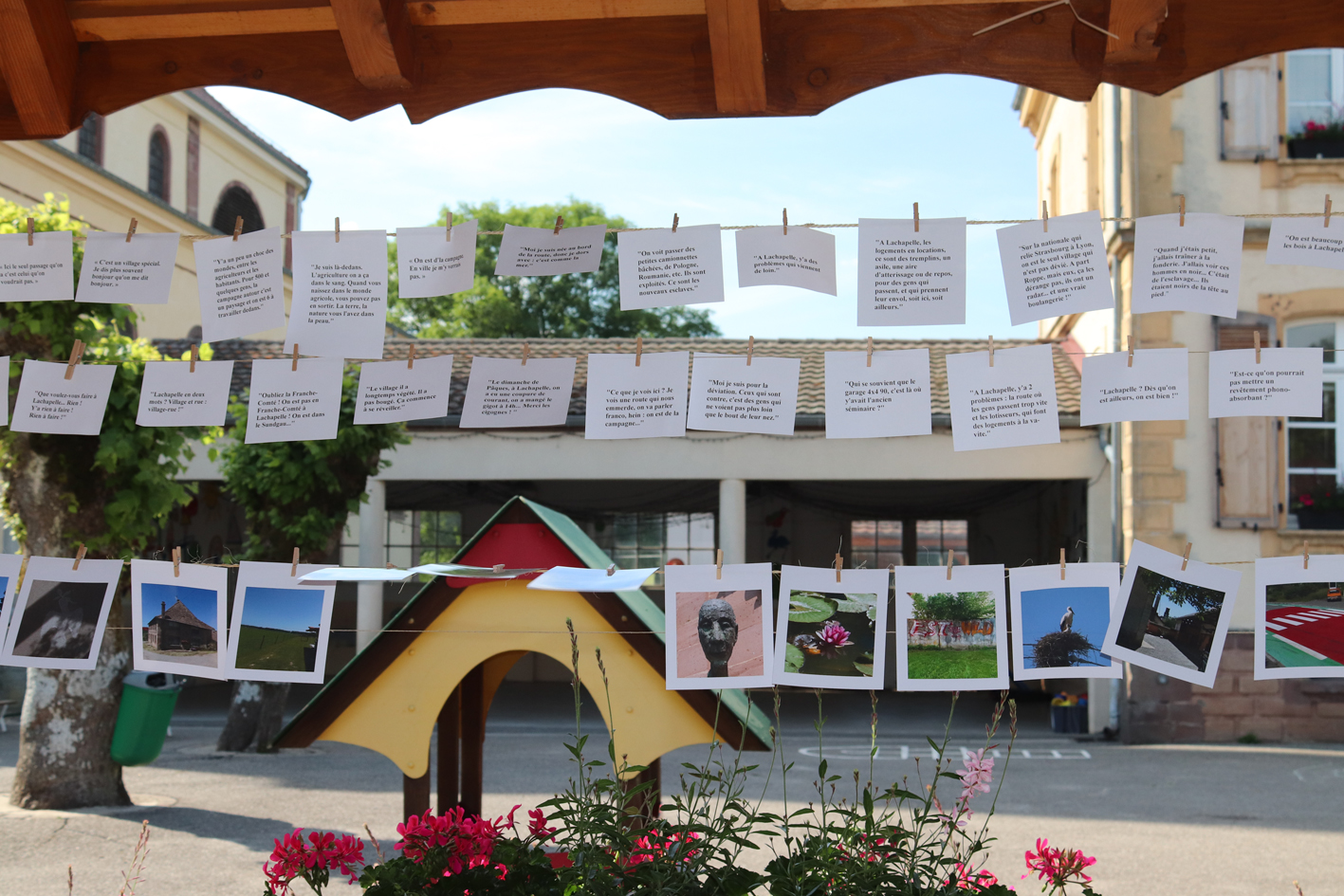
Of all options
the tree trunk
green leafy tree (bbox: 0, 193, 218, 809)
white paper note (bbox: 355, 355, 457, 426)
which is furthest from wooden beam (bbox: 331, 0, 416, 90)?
the tree trunk

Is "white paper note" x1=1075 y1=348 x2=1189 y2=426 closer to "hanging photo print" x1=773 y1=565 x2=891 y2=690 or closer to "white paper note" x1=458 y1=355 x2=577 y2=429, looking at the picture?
"hanging photo print" x1=773 y1=565 x2=891 y2=690

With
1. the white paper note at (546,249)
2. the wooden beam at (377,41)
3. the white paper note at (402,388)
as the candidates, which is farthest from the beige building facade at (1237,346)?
the wooden beam at (377,41)

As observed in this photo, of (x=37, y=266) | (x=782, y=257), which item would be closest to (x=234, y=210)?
(x=37, y=266)

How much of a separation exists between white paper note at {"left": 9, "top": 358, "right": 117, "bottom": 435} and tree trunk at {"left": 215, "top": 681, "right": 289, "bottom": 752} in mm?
8886

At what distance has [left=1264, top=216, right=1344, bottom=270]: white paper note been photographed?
2.90 meters

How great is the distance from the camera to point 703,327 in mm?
33875

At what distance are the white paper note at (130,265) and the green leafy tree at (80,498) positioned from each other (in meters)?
4.78

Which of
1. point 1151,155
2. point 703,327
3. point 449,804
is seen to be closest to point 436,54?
point 449,804

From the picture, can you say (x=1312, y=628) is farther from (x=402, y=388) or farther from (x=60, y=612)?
(x=60, y=612)

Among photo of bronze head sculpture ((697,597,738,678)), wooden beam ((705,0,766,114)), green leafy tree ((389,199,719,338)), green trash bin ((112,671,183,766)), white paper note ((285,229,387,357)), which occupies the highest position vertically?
green leafy tree ((389,199,719,338))

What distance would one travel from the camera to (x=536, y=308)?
32.6 m

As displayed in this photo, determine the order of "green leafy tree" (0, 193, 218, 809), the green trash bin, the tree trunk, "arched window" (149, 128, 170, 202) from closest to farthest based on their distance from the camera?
"green leafy tree" (0, 193, 218, 809)
the green trash bin
the tree trunk
"arched window" (149, 128, 170, 202)

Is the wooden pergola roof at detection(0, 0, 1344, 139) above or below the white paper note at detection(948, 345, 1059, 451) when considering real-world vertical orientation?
above

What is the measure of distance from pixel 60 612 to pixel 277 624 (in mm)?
629
